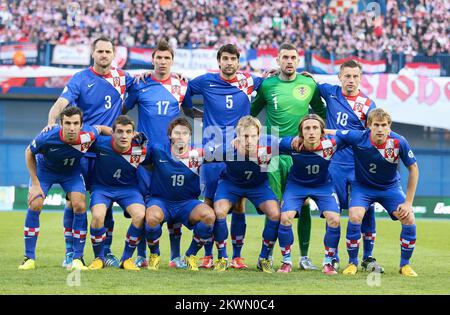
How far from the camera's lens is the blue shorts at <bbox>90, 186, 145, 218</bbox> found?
9320 mm

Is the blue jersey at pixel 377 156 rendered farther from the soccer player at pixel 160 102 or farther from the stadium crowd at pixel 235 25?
the stadium crowd at pixel 235 25

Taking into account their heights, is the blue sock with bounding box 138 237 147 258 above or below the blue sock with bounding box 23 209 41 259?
below

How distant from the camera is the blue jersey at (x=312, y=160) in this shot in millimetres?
9242

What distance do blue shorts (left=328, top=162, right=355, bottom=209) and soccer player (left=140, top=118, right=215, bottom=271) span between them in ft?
4.91

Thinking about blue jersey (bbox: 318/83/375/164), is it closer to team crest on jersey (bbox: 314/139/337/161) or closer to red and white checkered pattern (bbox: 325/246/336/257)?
team crest on jersey (bbox: 314/139/337/161)

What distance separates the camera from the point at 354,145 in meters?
9.32

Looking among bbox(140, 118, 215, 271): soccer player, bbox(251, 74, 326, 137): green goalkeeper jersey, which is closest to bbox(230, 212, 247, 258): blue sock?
bbox(140, 118, 215, 271): soccer player

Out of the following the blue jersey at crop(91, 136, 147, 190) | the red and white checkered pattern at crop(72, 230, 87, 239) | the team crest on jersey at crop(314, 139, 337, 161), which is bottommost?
the red and white checkered pattern at crop(72, 230, 87, 239)

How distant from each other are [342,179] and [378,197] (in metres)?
0.64

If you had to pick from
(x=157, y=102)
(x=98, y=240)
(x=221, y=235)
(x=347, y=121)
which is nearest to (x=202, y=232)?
(x=221, y=235)

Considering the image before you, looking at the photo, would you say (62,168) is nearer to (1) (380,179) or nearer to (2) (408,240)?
(1) (380,179)

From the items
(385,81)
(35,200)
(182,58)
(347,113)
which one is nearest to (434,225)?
(385,81)

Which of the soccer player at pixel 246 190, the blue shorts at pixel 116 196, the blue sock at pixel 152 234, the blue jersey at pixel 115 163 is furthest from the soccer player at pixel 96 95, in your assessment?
the soccer player at pixel 246 190
